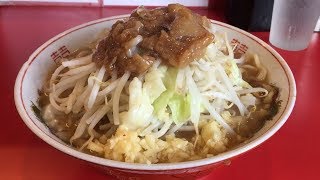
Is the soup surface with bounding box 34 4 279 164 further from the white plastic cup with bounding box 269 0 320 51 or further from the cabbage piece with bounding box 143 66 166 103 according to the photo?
the white plastic cup with bounding box 269 0 320 51

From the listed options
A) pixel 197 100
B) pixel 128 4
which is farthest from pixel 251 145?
pixel 128 4

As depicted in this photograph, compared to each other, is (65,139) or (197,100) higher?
(197,100)

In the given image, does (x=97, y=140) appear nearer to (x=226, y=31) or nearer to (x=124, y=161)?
(x=124, y=161)

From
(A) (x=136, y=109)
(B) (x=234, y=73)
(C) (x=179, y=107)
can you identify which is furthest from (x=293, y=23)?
(A) (x=136, y=109)

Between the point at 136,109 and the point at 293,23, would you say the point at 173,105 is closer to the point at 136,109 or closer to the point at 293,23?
the point at 136,109

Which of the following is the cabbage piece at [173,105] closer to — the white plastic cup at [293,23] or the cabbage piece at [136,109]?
the cabbage piece at [136,109]

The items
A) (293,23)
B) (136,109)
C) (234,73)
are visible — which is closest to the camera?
(136,109)
